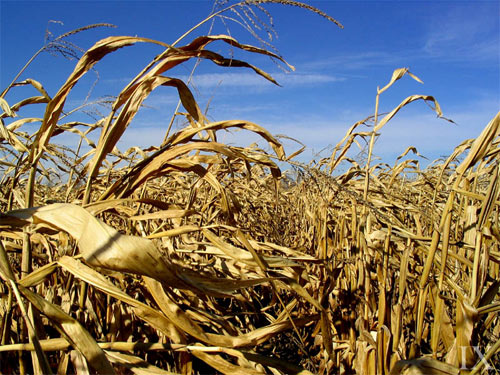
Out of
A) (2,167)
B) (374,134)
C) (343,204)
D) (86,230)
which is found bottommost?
(86,230)

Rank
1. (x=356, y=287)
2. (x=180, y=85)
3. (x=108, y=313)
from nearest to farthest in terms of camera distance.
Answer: (x=180, y=85)
(x=108, y=313)
(x=356, y=287)

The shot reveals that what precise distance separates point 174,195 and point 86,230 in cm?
215

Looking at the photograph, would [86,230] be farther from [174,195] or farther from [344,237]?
[174,195]

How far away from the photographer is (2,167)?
1.94m

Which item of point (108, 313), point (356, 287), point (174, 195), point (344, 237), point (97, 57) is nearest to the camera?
point (97, 57)

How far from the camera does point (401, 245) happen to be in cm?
157

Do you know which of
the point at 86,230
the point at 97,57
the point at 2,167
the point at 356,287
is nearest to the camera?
the point at 86,230

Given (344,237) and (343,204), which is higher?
(343,204)

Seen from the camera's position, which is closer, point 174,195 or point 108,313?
point 108,313

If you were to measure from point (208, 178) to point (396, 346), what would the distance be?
826mm

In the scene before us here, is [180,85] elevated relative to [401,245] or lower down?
elevated

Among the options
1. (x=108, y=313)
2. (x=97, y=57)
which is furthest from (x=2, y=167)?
(x=97, y=57)

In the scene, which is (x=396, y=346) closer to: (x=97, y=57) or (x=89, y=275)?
(x=89, y=275)

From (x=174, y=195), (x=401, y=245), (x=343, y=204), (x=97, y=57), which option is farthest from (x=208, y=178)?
(x=174, y=195)
